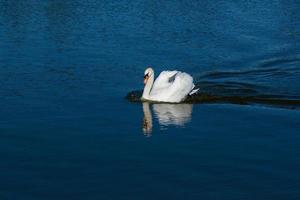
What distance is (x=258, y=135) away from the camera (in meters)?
17.5

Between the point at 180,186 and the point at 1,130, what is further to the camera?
the point at 1,130

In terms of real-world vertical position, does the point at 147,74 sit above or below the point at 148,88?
above

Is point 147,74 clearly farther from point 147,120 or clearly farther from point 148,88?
point 147,120

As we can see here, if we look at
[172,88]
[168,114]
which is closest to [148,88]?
[172,88]

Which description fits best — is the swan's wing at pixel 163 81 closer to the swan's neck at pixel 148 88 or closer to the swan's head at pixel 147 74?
the swan's neck at pixel 148 88

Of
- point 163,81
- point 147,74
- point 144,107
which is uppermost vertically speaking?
point 147,74

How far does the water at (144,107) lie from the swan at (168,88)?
0.45m

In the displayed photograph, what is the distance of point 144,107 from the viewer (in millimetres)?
20250

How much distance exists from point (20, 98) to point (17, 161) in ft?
16.6

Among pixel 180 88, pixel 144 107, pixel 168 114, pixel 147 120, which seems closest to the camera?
pixel 147 120

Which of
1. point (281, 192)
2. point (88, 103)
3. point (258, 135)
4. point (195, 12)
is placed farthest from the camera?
point (195, 12)

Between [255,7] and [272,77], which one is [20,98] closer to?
[272,77]

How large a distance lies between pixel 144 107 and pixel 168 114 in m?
0.93

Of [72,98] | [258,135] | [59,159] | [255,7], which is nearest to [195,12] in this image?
[255,7]
